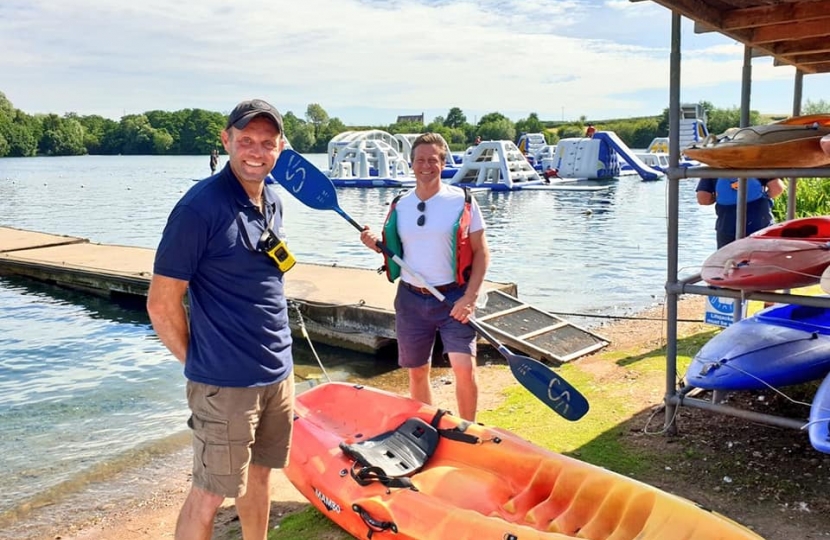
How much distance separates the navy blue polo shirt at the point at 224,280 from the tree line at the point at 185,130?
292 ft

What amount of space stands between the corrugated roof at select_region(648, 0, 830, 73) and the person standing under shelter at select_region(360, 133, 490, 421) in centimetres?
167

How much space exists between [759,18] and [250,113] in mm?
3462

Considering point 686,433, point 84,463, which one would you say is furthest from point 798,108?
point 84,463

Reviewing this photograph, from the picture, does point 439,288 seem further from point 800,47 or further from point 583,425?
point 800,47

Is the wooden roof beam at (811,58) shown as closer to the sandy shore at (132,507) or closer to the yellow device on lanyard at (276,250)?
the sandy shore at (132,507)

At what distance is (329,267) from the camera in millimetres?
11367

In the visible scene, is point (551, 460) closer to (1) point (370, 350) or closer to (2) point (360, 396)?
(2) point (360, 396)

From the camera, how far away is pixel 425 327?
4.26 metres

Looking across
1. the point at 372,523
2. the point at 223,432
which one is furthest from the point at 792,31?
the point at 223,432

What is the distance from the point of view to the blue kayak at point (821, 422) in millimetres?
3216

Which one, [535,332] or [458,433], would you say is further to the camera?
[535,332]

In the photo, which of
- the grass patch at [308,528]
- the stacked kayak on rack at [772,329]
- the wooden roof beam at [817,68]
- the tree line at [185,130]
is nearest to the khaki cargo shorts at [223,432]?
the grass patch at [308,528]

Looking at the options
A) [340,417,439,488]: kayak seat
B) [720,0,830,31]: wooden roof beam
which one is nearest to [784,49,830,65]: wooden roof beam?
[720,0,830,31]: wooden roof beam

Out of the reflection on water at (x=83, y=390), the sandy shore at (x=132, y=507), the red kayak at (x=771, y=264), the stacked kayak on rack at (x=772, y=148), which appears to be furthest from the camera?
the reflection on water at (x=83, y=390)
